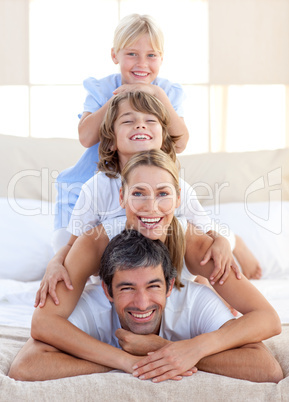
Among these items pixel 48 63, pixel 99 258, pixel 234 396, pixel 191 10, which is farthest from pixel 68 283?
pixel 191 10

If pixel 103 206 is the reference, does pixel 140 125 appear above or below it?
above

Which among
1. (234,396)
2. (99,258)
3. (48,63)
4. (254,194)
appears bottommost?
(234,396)

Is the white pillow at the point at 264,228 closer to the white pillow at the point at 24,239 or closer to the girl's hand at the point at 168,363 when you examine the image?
the white pillow at the point at 24,239

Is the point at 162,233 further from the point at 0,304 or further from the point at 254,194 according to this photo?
the point at 254,194

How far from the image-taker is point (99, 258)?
1.66 metres

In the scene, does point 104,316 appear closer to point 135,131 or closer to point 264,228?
point 135,131

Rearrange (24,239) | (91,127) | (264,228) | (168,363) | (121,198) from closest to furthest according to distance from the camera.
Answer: (168,363), (121,198), (91,127), (24,239), (264,228)

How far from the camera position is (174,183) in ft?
5.42

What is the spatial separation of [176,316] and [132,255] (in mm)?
258

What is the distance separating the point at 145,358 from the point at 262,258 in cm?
136

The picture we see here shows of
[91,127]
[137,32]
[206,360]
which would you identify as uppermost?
[137,32]

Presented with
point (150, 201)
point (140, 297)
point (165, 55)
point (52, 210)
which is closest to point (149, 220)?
point (150, 201)

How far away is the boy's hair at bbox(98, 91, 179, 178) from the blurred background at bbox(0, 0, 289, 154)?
60.9 inches

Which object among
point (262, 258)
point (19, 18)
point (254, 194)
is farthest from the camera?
point (19, 18)
